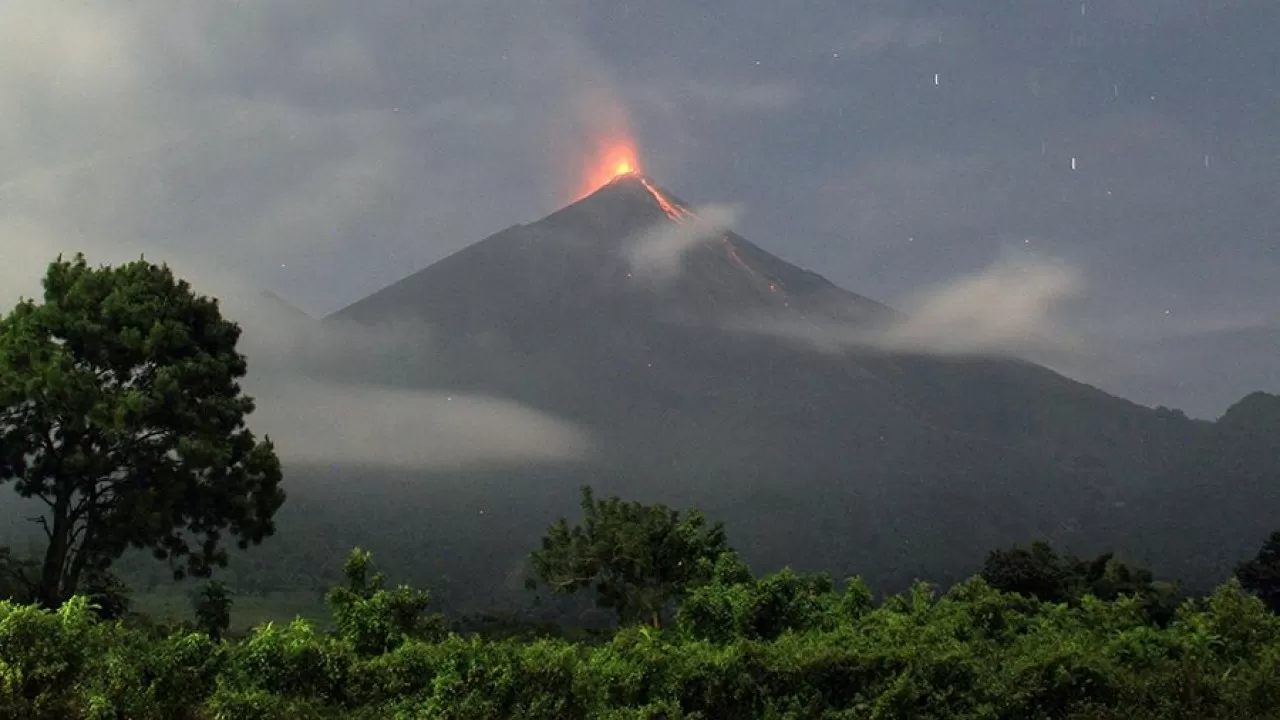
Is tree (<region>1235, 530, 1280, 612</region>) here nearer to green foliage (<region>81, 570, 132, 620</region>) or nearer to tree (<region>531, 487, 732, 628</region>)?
tree (<region>531, 487, 732, 628</region>)

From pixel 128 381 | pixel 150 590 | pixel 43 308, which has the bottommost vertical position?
pixel 150 590

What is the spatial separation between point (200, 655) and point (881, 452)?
160 m

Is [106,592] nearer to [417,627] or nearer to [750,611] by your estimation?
[417,627]

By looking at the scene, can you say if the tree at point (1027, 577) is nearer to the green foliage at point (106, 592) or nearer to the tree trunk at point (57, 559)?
the green foliage at point (106, 592)

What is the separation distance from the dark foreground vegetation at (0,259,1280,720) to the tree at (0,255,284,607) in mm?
55

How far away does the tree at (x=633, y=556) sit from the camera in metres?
24.4

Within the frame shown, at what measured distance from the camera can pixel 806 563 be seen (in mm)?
123188

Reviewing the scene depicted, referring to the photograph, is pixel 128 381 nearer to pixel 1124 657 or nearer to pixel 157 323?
pixel 157 323

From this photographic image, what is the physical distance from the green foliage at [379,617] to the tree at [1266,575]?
1370 inches

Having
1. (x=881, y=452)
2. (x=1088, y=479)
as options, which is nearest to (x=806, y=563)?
(x=881, y=452)

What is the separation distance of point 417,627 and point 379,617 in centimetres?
79

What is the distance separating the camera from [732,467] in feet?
525

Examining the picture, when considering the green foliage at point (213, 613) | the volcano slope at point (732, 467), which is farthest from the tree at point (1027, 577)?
the volcano slope at point (732, 467)

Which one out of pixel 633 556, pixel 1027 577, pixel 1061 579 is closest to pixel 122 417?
pixel 633 556
